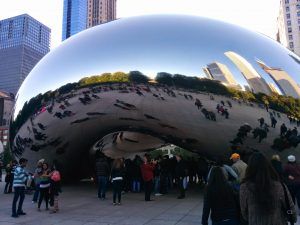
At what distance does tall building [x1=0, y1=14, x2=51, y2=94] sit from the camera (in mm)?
160375

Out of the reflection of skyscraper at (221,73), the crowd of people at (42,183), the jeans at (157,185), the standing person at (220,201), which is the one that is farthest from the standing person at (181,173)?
the standing person at (220,201)

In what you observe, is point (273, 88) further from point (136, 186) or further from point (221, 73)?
point (136, 186)

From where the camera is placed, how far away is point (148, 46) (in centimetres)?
830

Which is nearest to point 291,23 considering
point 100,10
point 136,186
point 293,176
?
point 100,10

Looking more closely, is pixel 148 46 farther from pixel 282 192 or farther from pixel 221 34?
pixel 282 192

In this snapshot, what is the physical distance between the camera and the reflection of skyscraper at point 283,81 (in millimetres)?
8070

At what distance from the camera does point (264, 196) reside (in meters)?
2.91

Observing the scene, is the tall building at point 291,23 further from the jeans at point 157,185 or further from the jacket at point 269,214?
the jacket at point 269,214

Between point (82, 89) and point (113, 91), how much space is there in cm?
79

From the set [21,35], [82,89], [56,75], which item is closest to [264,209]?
[82,89]

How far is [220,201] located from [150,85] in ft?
16.1

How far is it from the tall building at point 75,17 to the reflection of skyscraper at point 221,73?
530 feet

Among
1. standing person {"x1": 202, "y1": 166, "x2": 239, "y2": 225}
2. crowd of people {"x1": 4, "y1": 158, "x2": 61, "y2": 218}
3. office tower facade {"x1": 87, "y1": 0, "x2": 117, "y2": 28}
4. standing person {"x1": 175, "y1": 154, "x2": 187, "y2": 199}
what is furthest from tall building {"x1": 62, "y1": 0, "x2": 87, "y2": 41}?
standing person {"x1": 202, "y1": 166, "x2": 239, "y2": 225}

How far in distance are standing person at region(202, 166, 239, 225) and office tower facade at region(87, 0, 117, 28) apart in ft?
531
